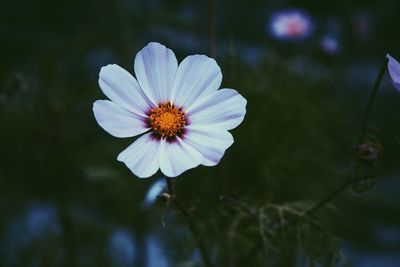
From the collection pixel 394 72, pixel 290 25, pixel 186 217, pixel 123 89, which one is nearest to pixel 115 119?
pixel 123 89

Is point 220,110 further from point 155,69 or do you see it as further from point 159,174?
point 159,174

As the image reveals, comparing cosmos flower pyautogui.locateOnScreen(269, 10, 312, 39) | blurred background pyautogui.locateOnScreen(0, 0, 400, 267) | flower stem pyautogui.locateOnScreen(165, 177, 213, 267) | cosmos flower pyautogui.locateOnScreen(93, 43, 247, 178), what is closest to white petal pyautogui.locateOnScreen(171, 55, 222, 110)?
cosmos flower pyautogui.locateOnScreen(93, 43, 247, 178)

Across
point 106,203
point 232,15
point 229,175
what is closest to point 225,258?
point 229,175

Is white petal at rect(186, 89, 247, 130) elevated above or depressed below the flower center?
above

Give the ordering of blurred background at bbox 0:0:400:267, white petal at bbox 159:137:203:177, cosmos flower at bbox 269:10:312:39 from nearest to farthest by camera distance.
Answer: white petal at bbox 159:137:203:177 < blurred background at bbox 0:0:400:267 < cosmos flower at bbox 269:10:312:39

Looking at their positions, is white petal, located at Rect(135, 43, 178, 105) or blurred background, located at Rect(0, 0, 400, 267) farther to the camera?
blurred background, located at Rect(0, 0, 400, 267)

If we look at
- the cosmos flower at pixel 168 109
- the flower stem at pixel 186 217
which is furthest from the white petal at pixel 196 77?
the flower stem at pixel 186 217

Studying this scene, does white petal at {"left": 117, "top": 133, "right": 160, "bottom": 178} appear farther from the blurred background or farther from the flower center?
the blurred background
